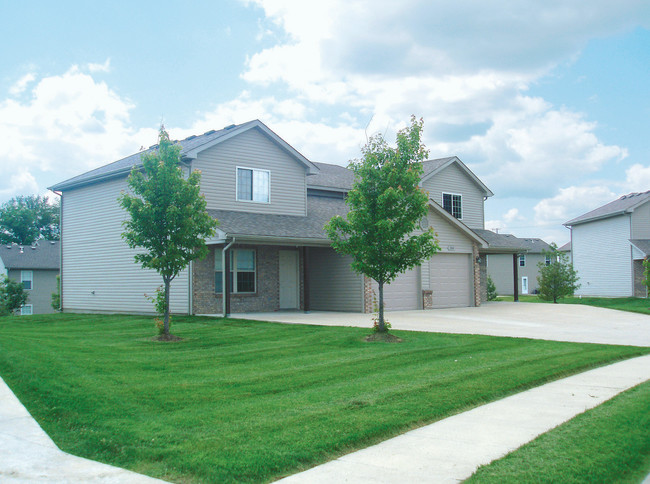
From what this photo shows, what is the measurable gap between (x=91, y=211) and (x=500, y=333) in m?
17.1

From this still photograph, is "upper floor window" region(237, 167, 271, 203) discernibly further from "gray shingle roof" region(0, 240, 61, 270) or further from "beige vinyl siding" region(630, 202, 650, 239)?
"gray shingle roof" region(0, 240, 61, 270)

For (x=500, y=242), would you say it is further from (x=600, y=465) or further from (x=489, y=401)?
(x=600, y=465)

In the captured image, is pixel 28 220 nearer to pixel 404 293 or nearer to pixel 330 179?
pixel 330 179

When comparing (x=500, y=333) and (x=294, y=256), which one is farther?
(x=294, y=256)

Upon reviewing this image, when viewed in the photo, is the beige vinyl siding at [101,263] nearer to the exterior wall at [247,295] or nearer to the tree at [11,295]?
the exterior wall at [247,295]

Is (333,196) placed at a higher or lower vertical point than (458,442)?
higher

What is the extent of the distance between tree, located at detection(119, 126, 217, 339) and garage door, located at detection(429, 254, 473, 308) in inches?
496

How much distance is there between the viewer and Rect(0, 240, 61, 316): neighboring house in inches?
1729

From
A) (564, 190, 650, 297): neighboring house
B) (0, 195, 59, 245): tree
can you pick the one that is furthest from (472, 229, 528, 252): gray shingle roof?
(0, 195, 59, 245): tree

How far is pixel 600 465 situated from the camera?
5043mm

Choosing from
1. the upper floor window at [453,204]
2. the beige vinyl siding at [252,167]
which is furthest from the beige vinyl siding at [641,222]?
the beige vinyl siding at [252,167]

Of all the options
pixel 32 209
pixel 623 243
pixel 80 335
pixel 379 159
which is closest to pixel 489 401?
pixel 379 159

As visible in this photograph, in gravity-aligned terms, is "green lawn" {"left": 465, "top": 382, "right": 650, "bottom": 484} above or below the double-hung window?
below

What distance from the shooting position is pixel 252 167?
2242 centimetres
